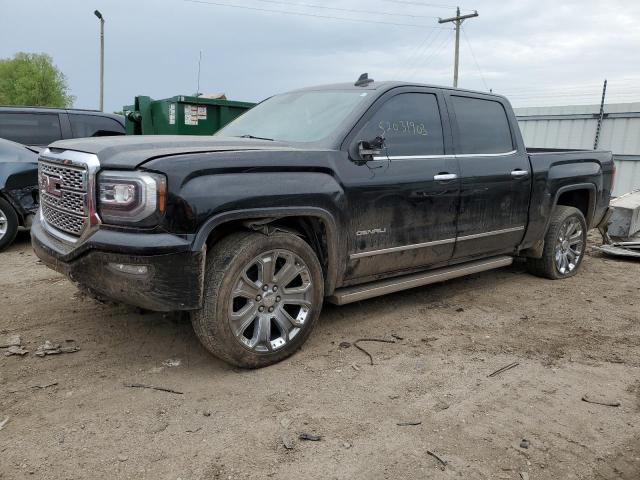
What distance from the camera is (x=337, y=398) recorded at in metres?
3.04

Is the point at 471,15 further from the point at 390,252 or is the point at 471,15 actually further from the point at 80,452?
the point at 80,452

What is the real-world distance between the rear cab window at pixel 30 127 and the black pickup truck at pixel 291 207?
5.18 meters

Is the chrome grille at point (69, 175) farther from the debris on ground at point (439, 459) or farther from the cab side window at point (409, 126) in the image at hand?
the debris on ground at point (439, 459)

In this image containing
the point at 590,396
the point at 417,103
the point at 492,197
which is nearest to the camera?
the point at 590,396

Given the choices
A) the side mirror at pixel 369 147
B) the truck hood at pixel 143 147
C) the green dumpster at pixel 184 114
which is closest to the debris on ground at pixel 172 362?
the truck hood at pixel 143 147

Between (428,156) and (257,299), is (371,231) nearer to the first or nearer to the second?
(428,156)

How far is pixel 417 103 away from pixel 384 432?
8.63 ft

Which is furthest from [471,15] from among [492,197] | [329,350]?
[329,350]

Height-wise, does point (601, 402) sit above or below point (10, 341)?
above

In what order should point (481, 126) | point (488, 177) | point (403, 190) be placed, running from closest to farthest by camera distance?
1. point (403, 190)
2. point (488, 177)
3. point (481, 126)

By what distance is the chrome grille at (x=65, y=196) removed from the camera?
3.09 m

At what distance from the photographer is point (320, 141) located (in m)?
3.68

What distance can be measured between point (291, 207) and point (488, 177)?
2123mm

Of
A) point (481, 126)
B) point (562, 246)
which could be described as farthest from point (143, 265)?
point (562, 246)
